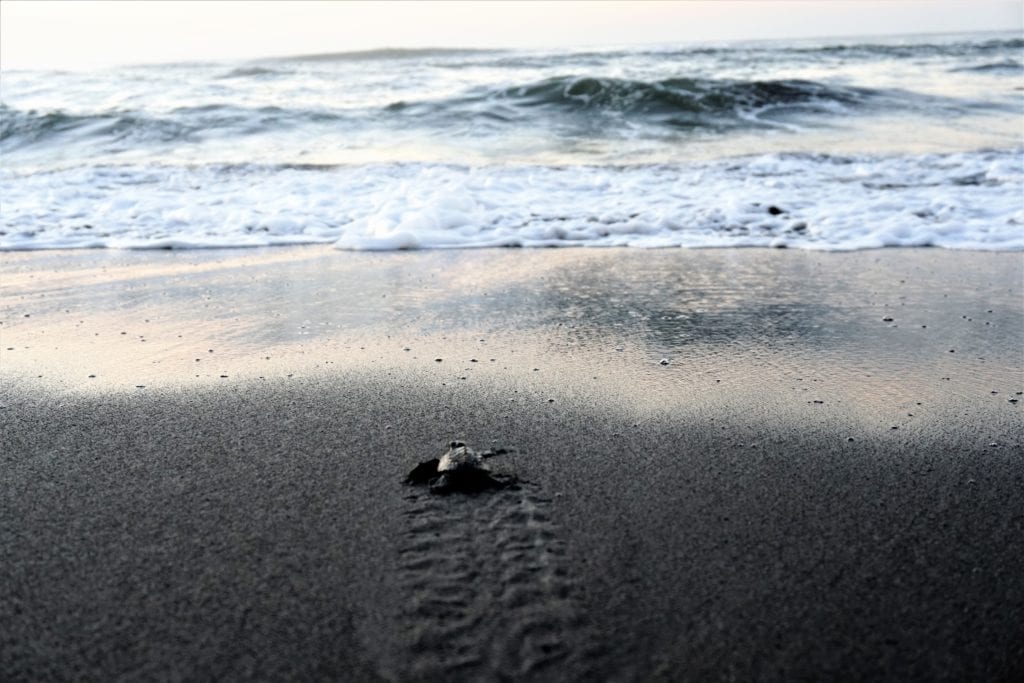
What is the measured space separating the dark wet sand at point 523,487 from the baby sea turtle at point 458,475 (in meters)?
0.06

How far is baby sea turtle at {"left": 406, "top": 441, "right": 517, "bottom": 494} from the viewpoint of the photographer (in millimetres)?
2104

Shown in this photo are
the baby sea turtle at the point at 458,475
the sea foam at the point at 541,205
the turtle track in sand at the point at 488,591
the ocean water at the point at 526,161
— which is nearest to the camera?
the turtle track in sand at the point at 488,591

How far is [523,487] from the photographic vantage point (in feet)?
7.06

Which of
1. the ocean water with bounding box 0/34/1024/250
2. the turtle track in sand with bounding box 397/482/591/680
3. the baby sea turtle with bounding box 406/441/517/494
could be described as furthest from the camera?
the ocean water with bounding box 0/34/1024/250

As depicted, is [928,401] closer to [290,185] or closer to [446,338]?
[446,338]

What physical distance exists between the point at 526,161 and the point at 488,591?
761 cm

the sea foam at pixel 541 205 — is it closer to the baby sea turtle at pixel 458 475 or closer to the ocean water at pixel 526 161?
the ocean water at pixel 526 161

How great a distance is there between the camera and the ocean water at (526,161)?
5723 mm

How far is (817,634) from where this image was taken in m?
1.58

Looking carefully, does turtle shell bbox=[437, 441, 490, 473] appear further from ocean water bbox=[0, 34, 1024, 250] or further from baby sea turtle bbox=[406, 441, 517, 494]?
ocean water bbox=[0, 34, 1024, 250]

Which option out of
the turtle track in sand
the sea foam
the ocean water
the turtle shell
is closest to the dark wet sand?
the turtle track in sand

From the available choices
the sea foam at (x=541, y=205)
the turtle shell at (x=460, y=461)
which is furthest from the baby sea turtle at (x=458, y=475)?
the sea foam at (x=541, y=205)

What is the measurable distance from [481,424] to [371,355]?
2.76ft

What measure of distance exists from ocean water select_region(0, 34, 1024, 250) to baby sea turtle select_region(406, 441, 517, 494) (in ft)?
10.7
